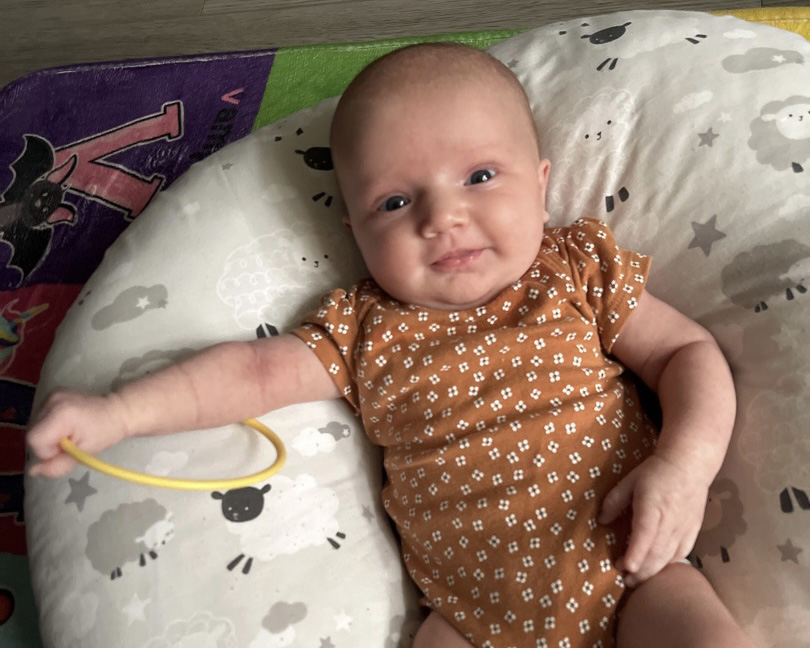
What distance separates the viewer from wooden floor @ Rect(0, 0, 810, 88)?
6.30 feet

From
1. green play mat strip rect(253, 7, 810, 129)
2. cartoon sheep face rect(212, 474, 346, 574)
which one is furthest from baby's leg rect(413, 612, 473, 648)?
green play mat strip rect(253, 7, 810, 129)

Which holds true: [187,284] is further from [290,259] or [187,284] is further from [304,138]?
[304,138]

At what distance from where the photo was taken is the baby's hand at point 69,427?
742mm

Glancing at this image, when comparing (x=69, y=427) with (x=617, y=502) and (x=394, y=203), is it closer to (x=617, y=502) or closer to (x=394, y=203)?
(x=394, y=203)

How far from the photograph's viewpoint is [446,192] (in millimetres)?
855

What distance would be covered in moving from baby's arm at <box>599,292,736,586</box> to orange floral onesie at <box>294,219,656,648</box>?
3 centimetres

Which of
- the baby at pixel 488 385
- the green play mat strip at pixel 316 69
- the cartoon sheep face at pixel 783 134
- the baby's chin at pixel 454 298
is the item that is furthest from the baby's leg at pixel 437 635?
the green play mat strip at pixel 316 69

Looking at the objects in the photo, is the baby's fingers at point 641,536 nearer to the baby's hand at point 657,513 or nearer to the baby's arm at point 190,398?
the baby's hand at point 657,513

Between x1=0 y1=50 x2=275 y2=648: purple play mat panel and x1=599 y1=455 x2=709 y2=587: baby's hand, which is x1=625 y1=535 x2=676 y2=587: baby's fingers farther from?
x1=0 y1=50 x2=275 y2=648: purple play mat panel

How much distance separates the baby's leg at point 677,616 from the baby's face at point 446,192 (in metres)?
0.36

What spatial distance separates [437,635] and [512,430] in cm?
23

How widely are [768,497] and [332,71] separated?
112 cm

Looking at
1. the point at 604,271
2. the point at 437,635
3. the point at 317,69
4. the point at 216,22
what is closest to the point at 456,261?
the point at 604,271

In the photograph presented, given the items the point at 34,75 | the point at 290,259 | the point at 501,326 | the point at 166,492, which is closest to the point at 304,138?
the point at 290,259
